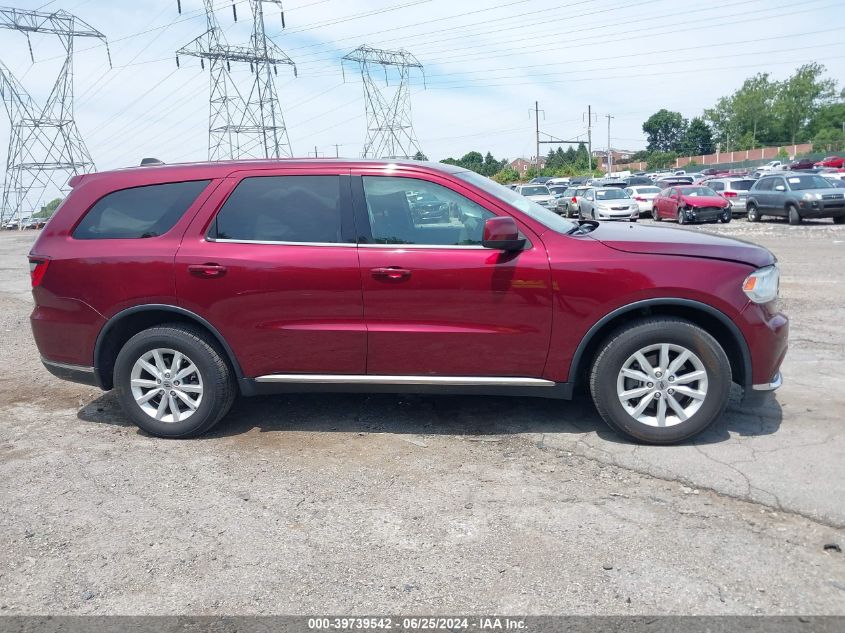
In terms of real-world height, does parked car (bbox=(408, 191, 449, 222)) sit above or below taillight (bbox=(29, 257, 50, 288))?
above

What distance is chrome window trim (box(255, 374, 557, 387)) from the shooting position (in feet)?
14.5

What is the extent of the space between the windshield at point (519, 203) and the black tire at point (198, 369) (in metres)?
2.03

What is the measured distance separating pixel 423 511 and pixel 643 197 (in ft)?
89.3

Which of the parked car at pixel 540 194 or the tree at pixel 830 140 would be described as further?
the tree at pixel 830 140

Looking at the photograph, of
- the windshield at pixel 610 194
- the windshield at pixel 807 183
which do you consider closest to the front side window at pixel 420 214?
the windshield at pixel 807 183

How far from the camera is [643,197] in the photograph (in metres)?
28.7

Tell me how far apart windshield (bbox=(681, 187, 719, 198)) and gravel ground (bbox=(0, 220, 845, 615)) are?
19.8 m

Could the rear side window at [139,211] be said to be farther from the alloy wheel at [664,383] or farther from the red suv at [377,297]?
the alloy wheel at [664,383]

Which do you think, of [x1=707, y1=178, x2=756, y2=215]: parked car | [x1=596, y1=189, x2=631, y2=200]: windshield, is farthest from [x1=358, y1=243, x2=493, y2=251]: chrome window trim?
[x1=596, y1=189, x2=631, y2=200]: windshield

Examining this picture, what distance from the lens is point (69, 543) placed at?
11.2 feet

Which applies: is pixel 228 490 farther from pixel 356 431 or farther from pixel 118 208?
pixel 118 208

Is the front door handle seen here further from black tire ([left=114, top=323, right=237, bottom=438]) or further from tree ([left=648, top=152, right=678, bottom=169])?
tree ([left=648, top=152, right=678, bottom=169])

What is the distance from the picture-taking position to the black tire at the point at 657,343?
421 centimetres

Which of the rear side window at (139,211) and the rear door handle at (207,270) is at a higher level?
the rear side window at (139,211)
